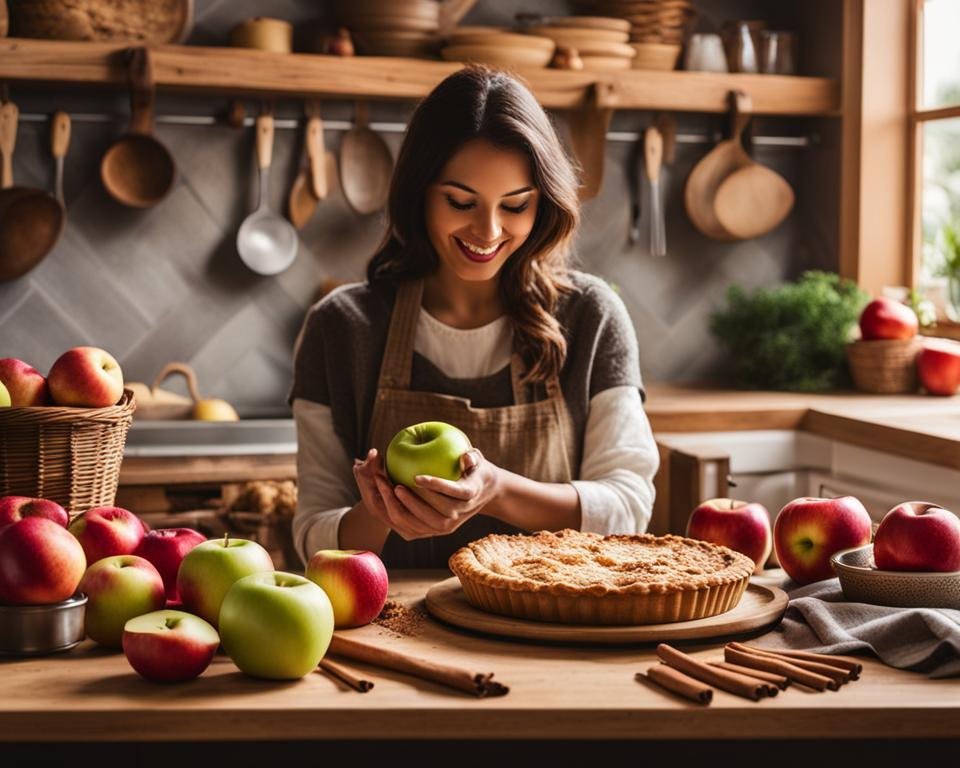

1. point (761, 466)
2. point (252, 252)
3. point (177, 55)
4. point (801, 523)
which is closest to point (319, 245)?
point (252, 252)

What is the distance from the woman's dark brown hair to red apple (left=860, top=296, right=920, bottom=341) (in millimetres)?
1505

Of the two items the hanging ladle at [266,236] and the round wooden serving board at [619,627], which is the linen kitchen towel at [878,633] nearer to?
the round wooden serving board at [619,627]

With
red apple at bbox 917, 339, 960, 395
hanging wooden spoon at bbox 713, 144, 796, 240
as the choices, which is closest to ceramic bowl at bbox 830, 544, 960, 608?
red apple at bbox 917, 339, 960, 395

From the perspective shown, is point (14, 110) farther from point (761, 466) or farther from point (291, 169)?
point (761, 466)

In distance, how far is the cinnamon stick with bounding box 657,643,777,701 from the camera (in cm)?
108

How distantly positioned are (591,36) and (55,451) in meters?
2.30

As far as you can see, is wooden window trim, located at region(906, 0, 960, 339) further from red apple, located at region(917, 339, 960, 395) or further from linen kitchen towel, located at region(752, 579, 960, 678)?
linen kitchen towel, located at region(752, 579, 960, 678)

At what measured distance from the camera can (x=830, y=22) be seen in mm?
3613

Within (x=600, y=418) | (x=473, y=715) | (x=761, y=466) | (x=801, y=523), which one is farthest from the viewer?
(x=761, y=466)

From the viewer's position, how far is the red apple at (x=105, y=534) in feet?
4.31

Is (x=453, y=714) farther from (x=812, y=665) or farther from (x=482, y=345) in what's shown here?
(x=482, y=345)

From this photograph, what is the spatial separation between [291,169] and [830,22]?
5.24 feet

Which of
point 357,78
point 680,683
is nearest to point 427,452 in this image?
point 680,683

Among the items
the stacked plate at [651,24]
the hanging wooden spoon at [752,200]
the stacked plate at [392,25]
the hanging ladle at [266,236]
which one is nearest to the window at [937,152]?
the hanging wooden spoon at [752,200]
